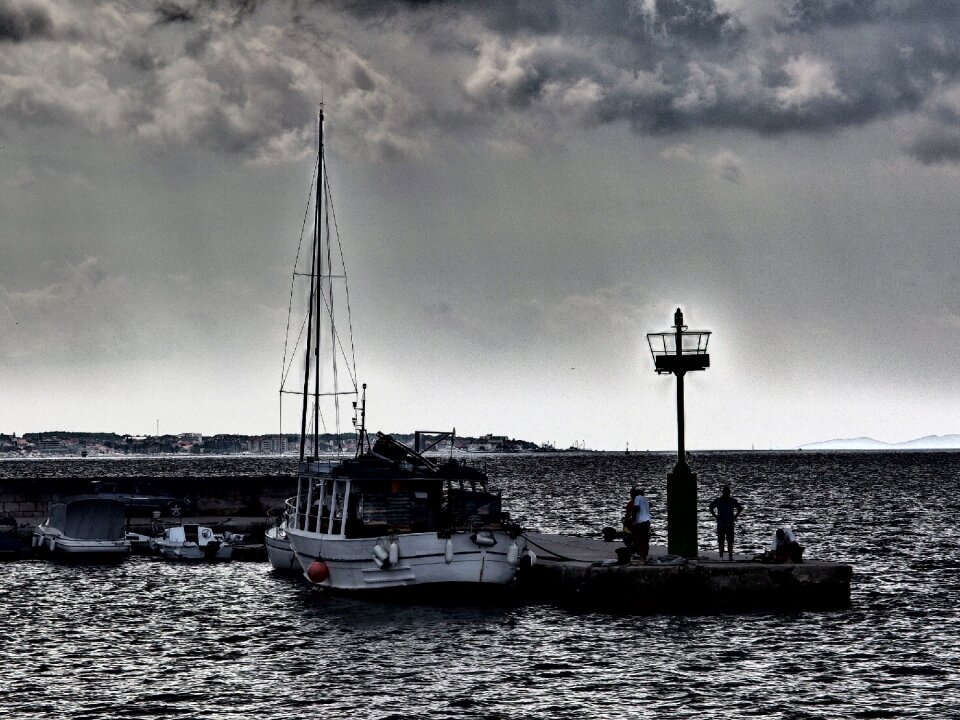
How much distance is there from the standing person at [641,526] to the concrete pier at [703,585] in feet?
1.06

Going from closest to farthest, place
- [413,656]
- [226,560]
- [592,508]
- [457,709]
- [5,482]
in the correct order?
[457,709] → [413,656] → [226,560] → [5,482] → [592,508]

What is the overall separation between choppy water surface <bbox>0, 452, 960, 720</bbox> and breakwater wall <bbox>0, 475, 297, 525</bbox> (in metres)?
27.2

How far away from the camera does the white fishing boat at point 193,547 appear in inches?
1874

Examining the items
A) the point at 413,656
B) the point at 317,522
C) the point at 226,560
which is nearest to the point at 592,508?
the point at 226,560

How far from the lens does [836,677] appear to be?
959 inches

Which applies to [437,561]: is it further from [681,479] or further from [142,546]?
[142,546]

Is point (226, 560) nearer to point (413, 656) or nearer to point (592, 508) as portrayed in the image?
point (413, 656)

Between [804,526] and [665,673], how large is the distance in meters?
48.1

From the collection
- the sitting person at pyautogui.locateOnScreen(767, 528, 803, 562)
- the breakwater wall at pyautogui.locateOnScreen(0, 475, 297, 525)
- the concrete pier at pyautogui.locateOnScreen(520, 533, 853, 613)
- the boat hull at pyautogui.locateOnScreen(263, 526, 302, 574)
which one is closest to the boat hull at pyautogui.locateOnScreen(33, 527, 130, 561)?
the boat hull at pyautogui.locateOnScreen(263, 526, 302, 574)

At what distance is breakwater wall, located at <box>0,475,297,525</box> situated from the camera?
67875 mm

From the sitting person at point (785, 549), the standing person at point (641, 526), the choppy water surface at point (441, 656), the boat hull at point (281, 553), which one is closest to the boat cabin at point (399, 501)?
the choppy water surface at point (441, 656)

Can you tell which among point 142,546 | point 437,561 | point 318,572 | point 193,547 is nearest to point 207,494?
point 142,546

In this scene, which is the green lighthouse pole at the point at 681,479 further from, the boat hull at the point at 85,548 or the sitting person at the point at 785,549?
the boat hull at the point at 85,548

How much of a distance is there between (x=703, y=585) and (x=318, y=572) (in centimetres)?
1098
